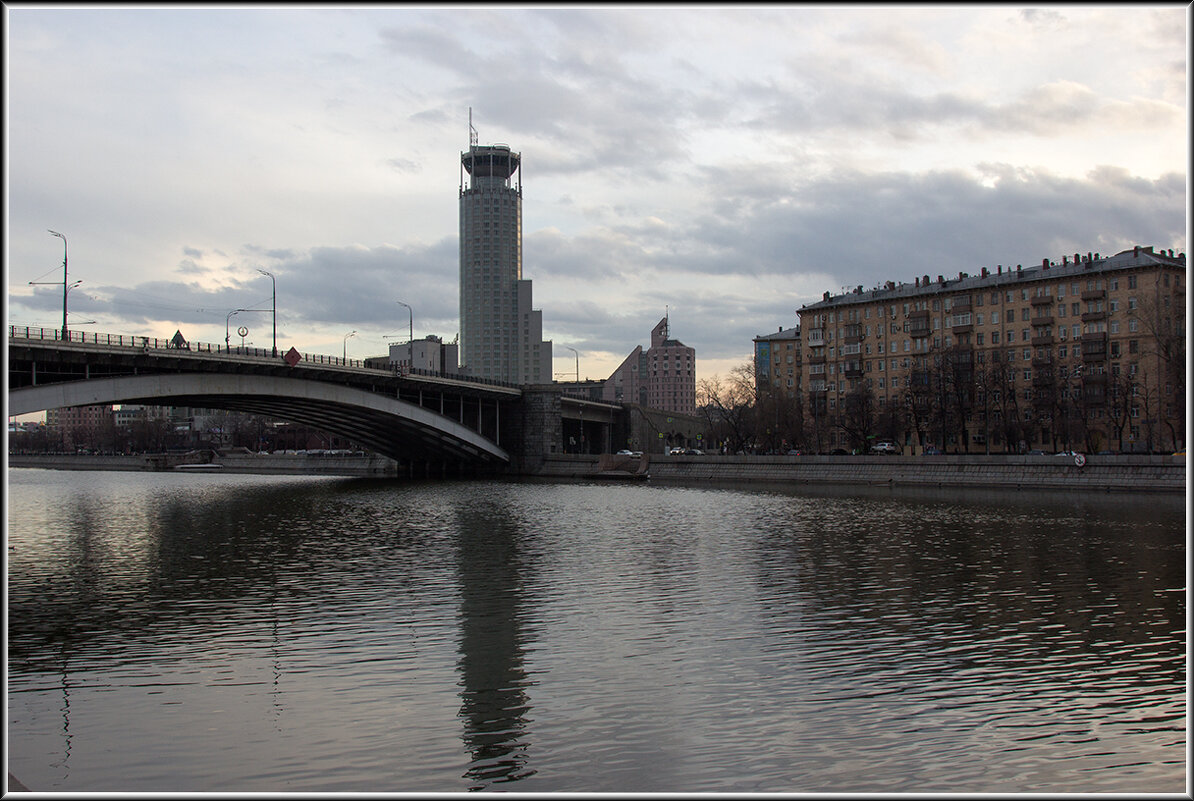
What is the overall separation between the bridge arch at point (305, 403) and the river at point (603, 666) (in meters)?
22.3

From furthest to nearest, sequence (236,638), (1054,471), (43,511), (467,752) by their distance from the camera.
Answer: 1. (1054,471)
2. (43,511)
3. (236,638)
4. (467,752)

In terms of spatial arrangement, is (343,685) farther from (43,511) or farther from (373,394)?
(373,394)

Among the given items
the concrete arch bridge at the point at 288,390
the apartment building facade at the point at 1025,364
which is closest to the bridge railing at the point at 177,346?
the concrete arch bridge at the point at 288,390

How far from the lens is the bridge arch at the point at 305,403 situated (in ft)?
167

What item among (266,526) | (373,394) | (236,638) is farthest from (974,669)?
(373,394)

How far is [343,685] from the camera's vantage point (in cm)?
1371

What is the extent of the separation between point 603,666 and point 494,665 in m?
1.77

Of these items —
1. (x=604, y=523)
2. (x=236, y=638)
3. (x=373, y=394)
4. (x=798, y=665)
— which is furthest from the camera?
(x=373, y=394)

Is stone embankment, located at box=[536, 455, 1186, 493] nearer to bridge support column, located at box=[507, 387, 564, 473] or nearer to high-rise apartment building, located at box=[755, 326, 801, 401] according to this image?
bridge support column, located at box=[507, 387, 564, 473]

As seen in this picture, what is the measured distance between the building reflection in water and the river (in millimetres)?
63

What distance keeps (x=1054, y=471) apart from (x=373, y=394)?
1930 inches

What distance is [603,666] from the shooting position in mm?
14562

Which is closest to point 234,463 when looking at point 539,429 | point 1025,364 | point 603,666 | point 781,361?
point 539,429

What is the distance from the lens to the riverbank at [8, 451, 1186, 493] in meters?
55.2
